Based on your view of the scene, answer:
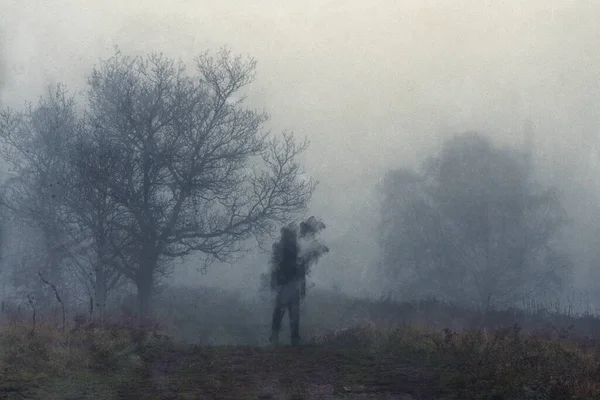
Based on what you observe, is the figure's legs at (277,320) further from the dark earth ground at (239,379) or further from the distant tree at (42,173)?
the distant tree at (42,173)

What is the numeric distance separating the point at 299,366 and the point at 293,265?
13.2 ft

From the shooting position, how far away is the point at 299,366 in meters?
11.3

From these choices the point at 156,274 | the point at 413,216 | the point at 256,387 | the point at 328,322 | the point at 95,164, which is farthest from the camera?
the point at 413,216

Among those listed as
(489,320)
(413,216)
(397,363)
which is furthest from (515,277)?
(397,363)

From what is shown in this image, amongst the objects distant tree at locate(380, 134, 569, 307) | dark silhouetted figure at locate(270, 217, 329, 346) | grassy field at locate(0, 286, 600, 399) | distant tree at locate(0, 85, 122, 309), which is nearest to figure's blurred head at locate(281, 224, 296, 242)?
dark silhouetted figure at locate(270, 217, 329, 346)

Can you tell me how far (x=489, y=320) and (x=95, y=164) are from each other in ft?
37.3

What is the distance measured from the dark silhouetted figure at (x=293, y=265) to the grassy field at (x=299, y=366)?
103 centimetres

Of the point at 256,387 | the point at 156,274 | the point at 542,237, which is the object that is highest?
the point at 542,237

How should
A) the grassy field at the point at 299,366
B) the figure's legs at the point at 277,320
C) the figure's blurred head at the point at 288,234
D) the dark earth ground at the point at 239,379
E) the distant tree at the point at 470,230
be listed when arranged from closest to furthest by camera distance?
the dark earth ground at the point at 239,379
the grassy field at the point at 299,366
the figure's blurred head at the point at 288,234
the figure's legs at the point at 277,320
the distant tree at the point at 470,230

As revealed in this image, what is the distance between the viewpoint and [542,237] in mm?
36750

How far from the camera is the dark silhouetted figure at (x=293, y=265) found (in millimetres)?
15102

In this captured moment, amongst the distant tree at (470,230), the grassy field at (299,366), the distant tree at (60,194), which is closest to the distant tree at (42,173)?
the distant tree at (60,194)

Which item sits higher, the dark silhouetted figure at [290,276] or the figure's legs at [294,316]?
the dark silhouetted figure at [290,276]

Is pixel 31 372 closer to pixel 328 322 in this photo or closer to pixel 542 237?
pixel 328 322
